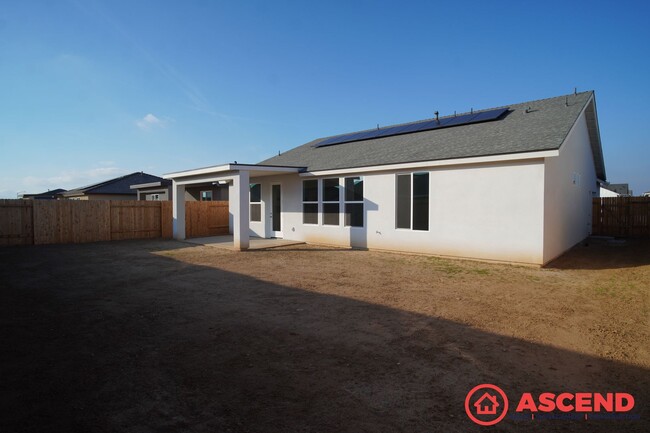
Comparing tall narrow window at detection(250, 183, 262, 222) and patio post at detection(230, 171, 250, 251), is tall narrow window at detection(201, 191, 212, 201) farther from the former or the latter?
patio post at detection(230, 171, 250, 251)

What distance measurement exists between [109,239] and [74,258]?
6076 millimetres

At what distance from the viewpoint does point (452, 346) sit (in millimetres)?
4562

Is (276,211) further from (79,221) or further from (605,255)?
(605,255)

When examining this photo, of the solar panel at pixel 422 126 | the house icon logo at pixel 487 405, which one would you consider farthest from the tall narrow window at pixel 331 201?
the house icon logo at pixel 487 405

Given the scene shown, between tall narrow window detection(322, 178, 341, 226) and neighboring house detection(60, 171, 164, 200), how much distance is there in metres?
18.6

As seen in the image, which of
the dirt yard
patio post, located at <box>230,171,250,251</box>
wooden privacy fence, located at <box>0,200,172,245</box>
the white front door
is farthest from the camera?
the white front door

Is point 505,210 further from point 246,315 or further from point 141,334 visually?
point 141,334

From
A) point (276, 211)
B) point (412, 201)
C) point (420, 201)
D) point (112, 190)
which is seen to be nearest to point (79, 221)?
point (276, 211)

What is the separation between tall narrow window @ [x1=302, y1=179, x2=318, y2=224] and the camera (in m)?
15.2

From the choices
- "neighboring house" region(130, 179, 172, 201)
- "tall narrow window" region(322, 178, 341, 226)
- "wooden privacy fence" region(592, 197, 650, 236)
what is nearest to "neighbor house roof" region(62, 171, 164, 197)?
"neighboring house" region(130, 179, 172, 201)

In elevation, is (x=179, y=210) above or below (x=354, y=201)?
below

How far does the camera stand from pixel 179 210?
1791 centimetres

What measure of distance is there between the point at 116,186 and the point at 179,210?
1640 cm

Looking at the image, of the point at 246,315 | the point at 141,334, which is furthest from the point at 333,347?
the point at 141,334
